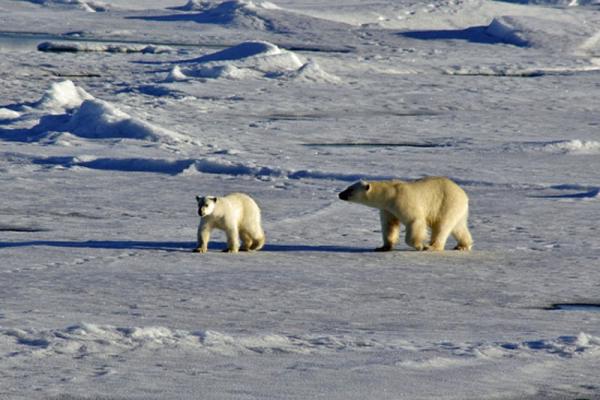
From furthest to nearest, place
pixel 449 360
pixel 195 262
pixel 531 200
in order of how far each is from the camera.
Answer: pixel 531 200 < pixel 195 262 < pixel 449 360

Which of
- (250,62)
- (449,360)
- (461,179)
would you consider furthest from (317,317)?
(250,62)

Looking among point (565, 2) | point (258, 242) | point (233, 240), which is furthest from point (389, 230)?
point (565, 2)

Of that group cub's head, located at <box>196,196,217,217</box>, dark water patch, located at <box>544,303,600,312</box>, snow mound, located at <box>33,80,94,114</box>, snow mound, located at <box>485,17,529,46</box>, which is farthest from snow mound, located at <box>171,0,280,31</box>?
dark water patch, located at <box>544,303,600,312</box>

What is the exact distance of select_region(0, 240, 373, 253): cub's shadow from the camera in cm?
673

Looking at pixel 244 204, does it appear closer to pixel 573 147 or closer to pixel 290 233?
pixel 290 233

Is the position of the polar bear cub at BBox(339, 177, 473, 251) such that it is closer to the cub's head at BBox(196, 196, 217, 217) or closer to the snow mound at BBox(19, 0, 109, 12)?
the cub's head at BBox(196, 196, 217, 217)

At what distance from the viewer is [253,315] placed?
5.09 metres

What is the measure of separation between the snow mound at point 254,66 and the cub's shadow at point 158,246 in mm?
11641

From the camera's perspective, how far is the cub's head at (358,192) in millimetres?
6586

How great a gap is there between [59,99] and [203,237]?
333 inches

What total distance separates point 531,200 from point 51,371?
5.72 m

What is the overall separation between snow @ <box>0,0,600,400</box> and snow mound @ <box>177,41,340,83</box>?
0.18ft

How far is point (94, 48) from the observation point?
24406 millimetres

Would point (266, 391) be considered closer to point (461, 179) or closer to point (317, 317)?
point (317, 317)
